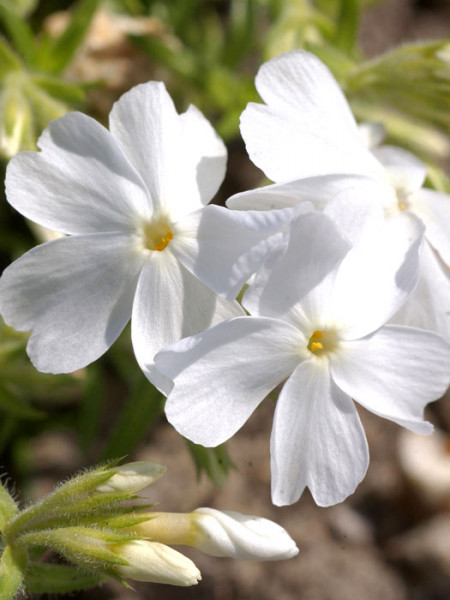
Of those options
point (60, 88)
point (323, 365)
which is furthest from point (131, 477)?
point (60, 88)

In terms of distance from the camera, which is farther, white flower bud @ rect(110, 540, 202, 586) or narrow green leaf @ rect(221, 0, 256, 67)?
narrow green leaf @ rect(221, 0, 256, 67)

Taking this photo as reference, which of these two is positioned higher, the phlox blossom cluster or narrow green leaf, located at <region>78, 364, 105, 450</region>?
the phlox blossom cluster

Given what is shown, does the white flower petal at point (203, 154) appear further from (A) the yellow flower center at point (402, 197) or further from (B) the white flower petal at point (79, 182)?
(A) the yellow flower center at point (402, 197)

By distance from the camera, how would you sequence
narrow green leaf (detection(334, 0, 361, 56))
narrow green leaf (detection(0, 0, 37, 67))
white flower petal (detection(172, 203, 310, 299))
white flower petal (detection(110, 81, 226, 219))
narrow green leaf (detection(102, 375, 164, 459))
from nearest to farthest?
1. white flower petal (detection(172, 203, 310, 299))
2. white flower petal (detection(110, 81, 226, 219))
3. narrow green leaf (detection(102, 375, 164, 459))
4. narrow green leaf (detection(0, 0, 37, 67))
5. narrow green leaf (detection(334, 0, 361, 56))

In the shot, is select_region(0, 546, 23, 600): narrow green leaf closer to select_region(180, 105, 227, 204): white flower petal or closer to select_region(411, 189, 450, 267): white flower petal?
select_region(180, 105, 227, 204): white flower petal

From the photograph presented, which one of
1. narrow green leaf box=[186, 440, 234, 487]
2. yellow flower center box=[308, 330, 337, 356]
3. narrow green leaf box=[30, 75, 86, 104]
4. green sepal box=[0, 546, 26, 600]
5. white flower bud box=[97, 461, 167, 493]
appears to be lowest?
narrow green leaf box=[186, 440, 234, 487]

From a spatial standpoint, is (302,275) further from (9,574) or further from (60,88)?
(60,88)

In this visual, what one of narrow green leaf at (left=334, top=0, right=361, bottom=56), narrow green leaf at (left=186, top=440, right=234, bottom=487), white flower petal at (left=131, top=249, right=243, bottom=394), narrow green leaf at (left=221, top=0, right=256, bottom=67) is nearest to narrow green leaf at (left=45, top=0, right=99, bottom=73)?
narrow green leaf at (left=221, top=0, right=256, bottom=67)
